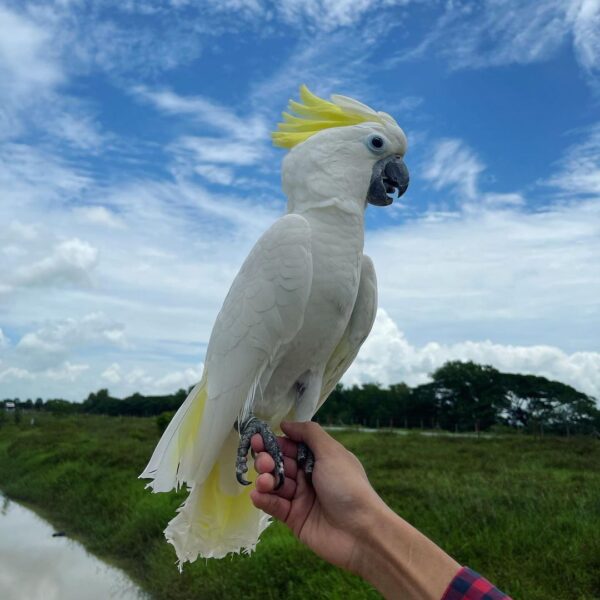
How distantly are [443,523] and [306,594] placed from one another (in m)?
1.52

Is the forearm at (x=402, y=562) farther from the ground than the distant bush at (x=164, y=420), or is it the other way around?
the forearm at (x=402, y=562)

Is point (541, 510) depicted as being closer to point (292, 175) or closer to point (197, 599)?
point (197, 599)

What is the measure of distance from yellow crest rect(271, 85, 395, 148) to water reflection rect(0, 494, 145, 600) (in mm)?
6275

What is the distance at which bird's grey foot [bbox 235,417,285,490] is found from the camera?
210 cm

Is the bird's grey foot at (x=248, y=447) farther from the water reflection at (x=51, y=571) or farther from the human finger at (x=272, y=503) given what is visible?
the water reflection at (x=51, y=571)

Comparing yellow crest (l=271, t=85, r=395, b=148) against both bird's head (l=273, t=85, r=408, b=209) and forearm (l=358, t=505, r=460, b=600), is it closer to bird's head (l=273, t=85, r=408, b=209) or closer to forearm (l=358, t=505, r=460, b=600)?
bird's head (l=273, t=85, r=408, b=209)

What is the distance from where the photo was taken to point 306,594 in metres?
5.16

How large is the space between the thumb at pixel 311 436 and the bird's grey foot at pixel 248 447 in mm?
83

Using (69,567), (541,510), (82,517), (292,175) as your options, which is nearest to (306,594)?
(541,510)

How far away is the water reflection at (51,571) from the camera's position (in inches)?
294

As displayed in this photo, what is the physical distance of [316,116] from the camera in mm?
2471

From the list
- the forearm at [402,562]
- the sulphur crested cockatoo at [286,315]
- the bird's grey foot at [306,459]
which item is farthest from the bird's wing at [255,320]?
the forearm at [402,562]

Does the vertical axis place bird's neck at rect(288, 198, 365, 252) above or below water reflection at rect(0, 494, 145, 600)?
above

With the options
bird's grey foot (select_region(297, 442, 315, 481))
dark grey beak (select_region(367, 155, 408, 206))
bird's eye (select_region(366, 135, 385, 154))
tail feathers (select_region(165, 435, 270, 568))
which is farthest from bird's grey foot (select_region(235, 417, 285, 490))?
bird's eye (select_region(366, 135, 385, 154))
